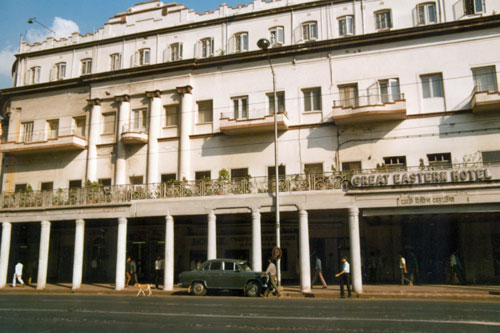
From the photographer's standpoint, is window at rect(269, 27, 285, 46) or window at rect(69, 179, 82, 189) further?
window at rect(69, 179, 82, 189)

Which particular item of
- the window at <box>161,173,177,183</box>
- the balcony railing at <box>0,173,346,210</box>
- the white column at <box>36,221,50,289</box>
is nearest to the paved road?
the balcony railing at <box>0,173,346,210</box>

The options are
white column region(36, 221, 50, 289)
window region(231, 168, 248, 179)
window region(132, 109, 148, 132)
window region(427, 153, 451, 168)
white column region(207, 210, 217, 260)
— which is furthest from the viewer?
window region(132, 109, 148, 132)

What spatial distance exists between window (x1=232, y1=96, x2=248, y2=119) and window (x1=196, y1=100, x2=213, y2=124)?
1.71 metres

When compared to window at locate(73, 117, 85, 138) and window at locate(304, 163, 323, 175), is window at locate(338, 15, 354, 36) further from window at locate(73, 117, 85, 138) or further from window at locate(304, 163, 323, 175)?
window at locate(73, 117, 85, 138)

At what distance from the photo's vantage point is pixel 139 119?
96.7 ft

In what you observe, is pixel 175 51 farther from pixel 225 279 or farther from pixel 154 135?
pixel 225 279

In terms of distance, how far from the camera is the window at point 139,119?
29.2 metres

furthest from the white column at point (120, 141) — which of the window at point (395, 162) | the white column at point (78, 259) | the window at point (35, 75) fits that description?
the window at point (395, 162)

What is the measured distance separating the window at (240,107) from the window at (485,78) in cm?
1348

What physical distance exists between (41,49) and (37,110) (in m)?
5.07

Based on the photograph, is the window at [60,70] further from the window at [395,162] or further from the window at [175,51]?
the window at [395,162]

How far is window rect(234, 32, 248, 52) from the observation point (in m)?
28.3

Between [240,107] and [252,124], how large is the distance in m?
2.59

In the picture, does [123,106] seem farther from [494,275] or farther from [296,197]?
[494,275]
